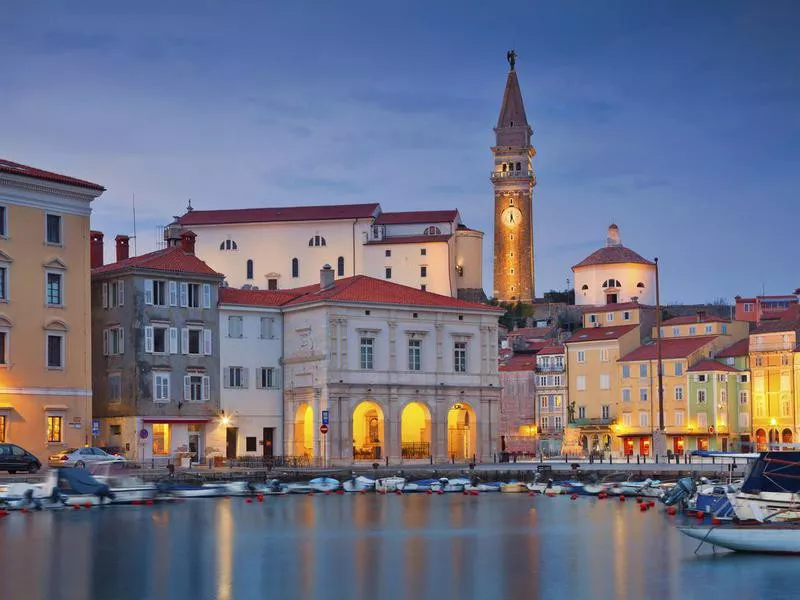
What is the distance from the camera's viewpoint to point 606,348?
4269 inches

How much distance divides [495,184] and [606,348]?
62086mm

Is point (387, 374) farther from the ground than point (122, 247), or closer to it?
closer to it

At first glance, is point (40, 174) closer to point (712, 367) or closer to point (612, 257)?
point (712, 367)

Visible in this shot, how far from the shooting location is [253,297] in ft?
272

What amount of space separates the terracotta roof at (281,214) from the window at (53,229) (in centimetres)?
7158

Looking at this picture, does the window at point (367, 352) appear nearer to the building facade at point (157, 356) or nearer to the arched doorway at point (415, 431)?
the arched doorway at point (415, 431)

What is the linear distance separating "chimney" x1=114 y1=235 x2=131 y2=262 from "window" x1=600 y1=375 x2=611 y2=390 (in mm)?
39573

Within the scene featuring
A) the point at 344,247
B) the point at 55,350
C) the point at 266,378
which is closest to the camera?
the point at 55,350

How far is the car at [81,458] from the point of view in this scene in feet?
215

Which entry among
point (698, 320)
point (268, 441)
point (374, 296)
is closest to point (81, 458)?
point (268, 441)

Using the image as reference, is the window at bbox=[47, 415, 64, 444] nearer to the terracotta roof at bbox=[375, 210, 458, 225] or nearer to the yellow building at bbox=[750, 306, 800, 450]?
the yellow building at bbox=[750, 306, 800, 450]

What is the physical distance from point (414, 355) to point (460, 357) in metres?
3.29

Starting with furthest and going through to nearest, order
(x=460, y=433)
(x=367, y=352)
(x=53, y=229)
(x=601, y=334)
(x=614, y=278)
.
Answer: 1. (x=614, y=278)
2. (x=601, y=334)
3. (x=460, y=433)
4. (x=367, y=352)
5. (x=53, y=229)

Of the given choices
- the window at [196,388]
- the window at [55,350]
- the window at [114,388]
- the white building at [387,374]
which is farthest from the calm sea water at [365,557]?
the white building at [387,374]
